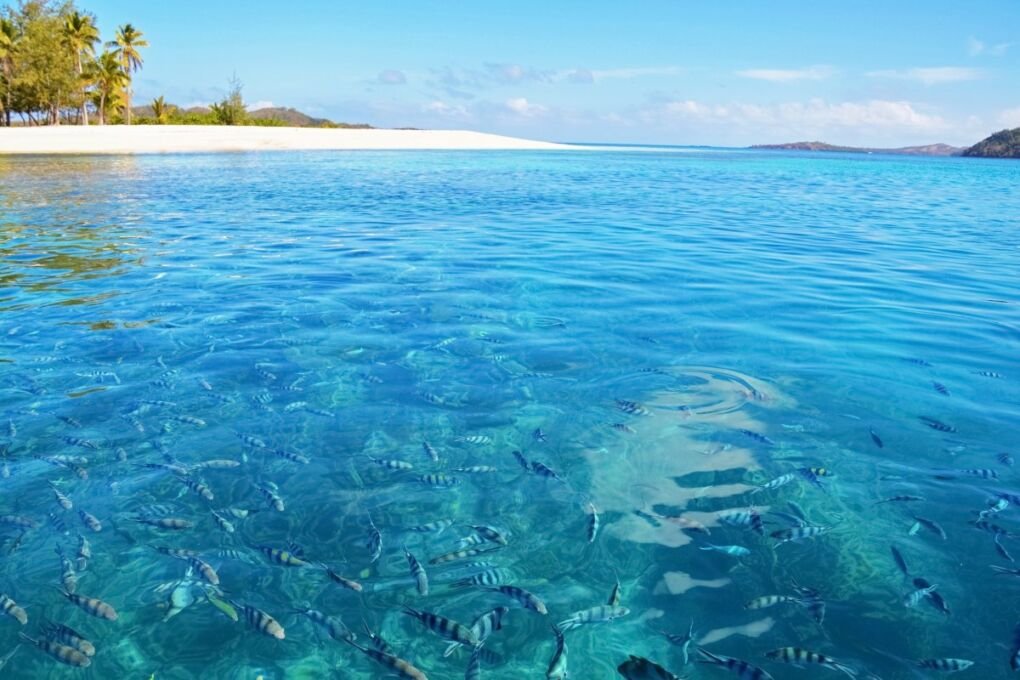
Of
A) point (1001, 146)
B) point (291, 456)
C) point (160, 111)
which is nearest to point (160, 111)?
point (160, 111)

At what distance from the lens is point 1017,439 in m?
6.07

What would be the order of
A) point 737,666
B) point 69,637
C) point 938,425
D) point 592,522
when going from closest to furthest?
point 737,666, point 69,637, point 592,522, point 938,425

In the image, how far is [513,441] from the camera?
6.11 meters

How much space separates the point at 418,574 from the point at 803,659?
90.5 inches

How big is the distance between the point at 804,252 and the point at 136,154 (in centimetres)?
4925

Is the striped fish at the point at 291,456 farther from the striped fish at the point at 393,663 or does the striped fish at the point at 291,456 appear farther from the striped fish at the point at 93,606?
the striped fish at the point at 393,663

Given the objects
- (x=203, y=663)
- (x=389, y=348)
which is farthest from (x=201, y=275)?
(x=203, y=663)

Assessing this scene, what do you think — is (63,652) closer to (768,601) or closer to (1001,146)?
(768,601)

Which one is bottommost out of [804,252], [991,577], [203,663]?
[203,663]

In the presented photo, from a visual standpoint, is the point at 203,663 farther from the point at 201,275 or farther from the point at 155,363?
the point at 201,275

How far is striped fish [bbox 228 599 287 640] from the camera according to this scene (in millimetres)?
3775

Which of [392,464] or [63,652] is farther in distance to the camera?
[392,464]

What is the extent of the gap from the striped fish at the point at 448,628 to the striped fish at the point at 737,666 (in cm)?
130

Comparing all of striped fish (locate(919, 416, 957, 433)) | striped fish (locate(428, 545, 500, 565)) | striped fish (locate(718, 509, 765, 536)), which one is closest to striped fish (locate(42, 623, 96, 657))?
striped fish (locate(428, 545, 500, 565))
